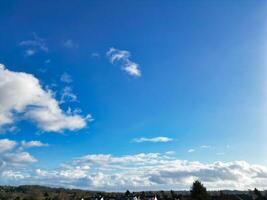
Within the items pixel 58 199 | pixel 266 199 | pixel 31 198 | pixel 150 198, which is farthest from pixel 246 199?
pixel 31 198

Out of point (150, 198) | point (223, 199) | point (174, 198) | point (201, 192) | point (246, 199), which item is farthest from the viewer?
point (246, 199)

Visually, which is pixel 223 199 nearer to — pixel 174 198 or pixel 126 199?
pixel 174 198

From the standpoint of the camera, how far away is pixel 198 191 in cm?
7444

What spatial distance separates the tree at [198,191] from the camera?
241 feet

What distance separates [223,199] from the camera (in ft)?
359

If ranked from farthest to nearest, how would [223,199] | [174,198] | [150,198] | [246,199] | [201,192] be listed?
1. [246,199]
2. [150,198]
3. [174,198]
4. [223,199]
5. [201,192]

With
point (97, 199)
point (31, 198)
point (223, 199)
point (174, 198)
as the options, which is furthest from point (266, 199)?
point (97, 199)

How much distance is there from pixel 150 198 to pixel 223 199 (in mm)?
56862

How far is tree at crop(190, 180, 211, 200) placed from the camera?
7358cm

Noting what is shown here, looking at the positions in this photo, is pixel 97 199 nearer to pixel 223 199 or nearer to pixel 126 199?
pixel 126 199

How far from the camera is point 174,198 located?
142 metres

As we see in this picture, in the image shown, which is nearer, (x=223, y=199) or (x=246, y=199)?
(x=223, y=199)

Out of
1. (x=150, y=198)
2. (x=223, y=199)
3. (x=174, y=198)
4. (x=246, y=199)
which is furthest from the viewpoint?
(x=246, y=199)

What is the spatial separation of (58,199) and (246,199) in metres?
89.3
